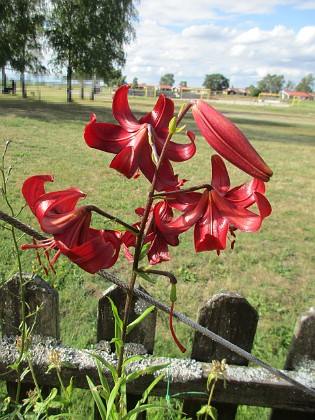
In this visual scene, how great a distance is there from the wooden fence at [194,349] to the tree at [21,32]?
53.0 ft

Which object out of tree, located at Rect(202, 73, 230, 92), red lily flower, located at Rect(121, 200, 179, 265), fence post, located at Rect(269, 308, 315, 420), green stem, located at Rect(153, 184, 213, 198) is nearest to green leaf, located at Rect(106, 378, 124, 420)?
red lily flower, located at Rect(121, 200, 179, 265)

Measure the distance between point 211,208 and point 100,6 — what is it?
18.6m

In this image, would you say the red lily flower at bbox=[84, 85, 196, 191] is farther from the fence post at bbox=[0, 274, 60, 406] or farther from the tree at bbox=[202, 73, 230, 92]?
the tree at bbox=[202, 73, 230, 92]

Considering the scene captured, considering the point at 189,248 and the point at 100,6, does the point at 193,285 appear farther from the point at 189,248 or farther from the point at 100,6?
the point at 100,6

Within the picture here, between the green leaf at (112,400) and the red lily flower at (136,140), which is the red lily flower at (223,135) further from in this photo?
the green leaf at (112,400)

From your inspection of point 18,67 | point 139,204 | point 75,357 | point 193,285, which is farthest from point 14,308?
point 18,67

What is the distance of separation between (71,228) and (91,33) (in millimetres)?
18654

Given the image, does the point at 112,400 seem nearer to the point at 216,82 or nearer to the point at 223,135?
the point at 223,135

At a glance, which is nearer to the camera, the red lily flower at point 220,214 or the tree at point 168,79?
the red lily flower at point 220,214

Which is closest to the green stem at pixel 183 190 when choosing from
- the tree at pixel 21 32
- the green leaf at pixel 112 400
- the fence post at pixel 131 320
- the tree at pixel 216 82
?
the green leaf at pixel 112 400

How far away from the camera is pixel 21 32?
16172mm

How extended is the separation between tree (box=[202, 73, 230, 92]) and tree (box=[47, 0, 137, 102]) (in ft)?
242

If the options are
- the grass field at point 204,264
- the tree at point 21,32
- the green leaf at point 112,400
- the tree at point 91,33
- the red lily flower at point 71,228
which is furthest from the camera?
the tree at point 91,33

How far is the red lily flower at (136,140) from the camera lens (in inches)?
22.0
